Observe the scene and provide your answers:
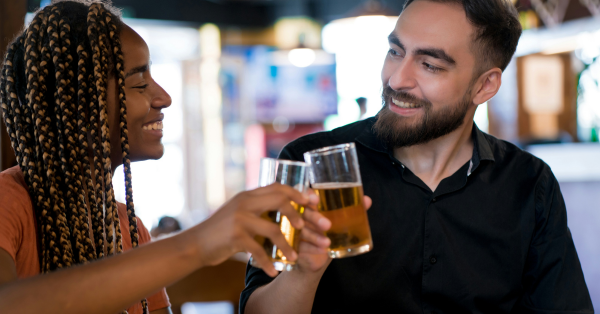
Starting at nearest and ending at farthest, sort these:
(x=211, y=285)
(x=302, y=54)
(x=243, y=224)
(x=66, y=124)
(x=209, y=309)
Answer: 1. (x=243, y=224)
2. (x=66, y=124)
3. (x=211, y=285)
4. (x=209, y=309)
5. (x=302, y=54)

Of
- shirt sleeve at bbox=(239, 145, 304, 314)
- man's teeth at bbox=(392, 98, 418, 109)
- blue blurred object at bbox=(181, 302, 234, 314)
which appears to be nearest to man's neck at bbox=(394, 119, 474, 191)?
man's teeth at bbox=(392, 98, 418, 109)

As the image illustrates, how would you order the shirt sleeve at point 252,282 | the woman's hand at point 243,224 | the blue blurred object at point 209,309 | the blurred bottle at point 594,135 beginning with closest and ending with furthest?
the woman's hand at point 243,224
the shirt sleeve at point 252,282
the blurred bottle at point 594,135
the blue blurred object at point 209,309

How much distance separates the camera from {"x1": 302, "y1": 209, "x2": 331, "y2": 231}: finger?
0.79 m

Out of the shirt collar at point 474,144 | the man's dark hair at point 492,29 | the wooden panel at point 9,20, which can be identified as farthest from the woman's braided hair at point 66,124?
the man's dark hair at point 492,29

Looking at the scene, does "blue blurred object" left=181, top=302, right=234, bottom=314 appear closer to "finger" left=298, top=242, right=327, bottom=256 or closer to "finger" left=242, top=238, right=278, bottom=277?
"finger" left=298, top=242, right=327, bottom=256

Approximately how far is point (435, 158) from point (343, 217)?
818 mm

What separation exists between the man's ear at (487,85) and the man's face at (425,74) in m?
0.13

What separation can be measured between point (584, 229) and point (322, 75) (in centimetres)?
468

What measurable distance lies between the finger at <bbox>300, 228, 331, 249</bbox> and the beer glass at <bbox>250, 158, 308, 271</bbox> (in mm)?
14

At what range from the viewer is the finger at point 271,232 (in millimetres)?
725

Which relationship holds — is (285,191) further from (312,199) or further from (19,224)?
(19,224)

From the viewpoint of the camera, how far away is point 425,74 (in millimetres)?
1510

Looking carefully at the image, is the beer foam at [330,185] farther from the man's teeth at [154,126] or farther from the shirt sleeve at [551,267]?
the shirt sleeve at [551,267]

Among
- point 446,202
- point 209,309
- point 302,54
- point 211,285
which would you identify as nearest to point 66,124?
point 446,202
